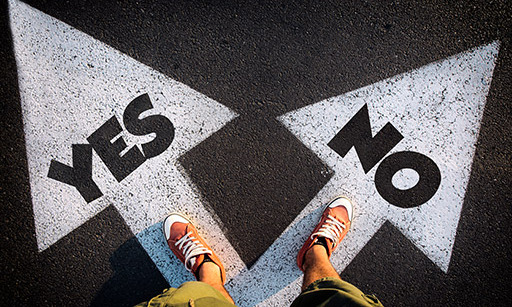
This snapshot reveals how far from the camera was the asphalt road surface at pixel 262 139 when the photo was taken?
7.63 feet

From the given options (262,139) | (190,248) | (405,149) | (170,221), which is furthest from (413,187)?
(170,221)

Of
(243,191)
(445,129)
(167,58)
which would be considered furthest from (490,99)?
(167,58)

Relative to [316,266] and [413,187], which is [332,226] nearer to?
[316,266]

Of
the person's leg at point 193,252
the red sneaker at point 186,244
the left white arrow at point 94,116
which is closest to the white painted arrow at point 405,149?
the person's leg at point 193,252

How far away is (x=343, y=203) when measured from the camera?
7.59 ft

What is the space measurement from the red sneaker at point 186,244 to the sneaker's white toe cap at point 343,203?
1.14 m

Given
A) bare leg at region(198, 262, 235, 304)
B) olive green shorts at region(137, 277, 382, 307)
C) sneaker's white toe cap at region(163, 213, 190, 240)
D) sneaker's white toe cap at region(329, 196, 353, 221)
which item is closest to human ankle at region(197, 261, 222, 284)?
bare leg at region(198, 262, 235, 304)

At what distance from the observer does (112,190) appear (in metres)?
2.38

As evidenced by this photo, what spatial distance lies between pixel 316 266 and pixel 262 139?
117 cm

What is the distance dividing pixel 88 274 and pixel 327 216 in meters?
2.26

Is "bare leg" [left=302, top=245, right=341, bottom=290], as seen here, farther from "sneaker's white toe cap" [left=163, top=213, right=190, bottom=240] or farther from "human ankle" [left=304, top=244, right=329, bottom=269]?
"sneaker's white toe cap" [left=163, top=213, right=190, bottom=240]

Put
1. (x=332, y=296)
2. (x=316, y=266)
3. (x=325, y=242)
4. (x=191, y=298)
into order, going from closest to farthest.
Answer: (x=332, y=296)
(x=191, y=298)
(x=316, y=266)
(x=325, y=242)

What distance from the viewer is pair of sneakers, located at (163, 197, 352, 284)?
226 cm

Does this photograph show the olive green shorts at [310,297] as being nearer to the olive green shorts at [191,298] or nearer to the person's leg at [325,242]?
the olive green shorts at [191,298]
